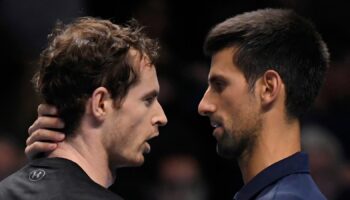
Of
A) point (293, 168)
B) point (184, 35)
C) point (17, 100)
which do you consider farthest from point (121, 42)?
point (184, 35)

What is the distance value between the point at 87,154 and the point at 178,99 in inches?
106

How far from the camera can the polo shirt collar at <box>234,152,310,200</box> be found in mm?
3092

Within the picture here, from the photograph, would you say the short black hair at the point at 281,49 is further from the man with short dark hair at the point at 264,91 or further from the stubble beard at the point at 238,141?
the stubble beard at the point at 238,141

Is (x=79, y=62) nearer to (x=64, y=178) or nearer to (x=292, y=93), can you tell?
(x=64, y=178)

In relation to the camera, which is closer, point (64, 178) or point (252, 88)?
point (64, 178)

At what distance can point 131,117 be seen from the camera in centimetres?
297

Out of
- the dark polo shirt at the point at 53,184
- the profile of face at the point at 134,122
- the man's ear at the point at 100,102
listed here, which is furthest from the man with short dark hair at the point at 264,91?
the dark polo shirt at the point at 53,184

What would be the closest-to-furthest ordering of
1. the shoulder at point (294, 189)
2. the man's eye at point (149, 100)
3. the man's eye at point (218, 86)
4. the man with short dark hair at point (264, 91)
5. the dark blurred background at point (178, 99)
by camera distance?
1. the shoulder at point (294, 189)
2. the man's eye at point (149, 100)
3. the man with short dark hair at point (264, 91)
4. the man's eye at point (218, 86)
5. the dark blurred background at point (178, 99)

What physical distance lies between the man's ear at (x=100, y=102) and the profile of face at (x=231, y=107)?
0.55 m

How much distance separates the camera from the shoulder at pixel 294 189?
9.66 ft

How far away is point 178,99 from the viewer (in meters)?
5.54

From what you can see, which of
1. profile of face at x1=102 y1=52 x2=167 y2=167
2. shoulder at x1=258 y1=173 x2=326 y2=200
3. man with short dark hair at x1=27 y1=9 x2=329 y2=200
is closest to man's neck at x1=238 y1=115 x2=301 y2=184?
man with short dark hair at x1=27 y1=9 x2=329 y2=200

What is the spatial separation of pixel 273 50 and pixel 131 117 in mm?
642

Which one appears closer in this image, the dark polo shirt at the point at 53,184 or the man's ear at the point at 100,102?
the dark polo shirt at the point at 53,184
